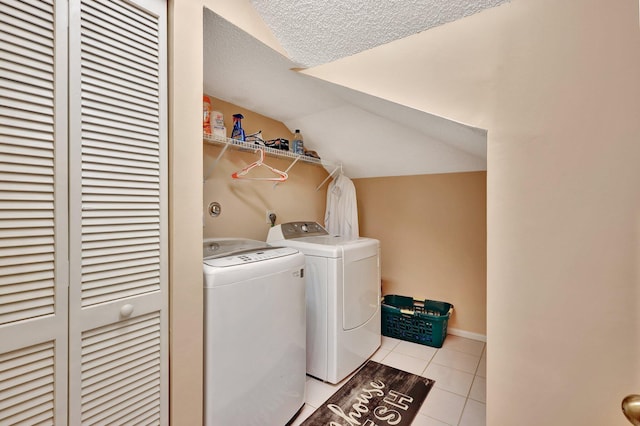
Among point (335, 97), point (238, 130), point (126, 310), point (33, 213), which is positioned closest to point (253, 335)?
point (126, 310)

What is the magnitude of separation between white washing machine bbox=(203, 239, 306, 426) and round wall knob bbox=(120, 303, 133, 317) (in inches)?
12.3

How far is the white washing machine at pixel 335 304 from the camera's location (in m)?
2.03

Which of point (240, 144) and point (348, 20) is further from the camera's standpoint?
point (240, 144)

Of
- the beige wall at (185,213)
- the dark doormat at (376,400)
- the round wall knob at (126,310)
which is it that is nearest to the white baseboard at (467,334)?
the dark doormat at (376,400)

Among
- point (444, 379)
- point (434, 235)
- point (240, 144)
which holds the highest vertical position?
point (240, 144)

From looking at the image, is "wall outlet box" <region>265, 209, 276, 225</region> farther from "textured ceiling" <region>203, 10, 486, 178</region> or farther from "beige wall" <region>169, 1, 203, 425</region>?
"beige wall" <region>169, 1, 203, 425</region>

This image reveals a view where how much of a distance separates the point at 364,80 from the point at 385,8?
0.35 meters

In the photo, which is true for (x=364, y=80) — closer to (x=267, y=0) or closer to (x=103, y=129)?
(x=267, y=0)

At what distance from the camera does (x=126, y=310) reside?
3.17 feet

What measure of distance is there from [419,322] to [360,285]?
90cm

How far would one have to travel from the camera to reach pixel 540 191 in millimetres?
952

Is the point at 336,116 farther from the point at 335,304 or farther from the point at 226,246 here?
the point at 335,304

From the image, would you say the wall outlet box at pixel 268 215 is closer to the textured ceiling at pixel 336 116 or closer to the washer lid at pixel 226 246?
the washer lid at pixel 226 246

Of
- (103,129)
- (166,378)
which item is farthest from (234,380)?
(103,129)
